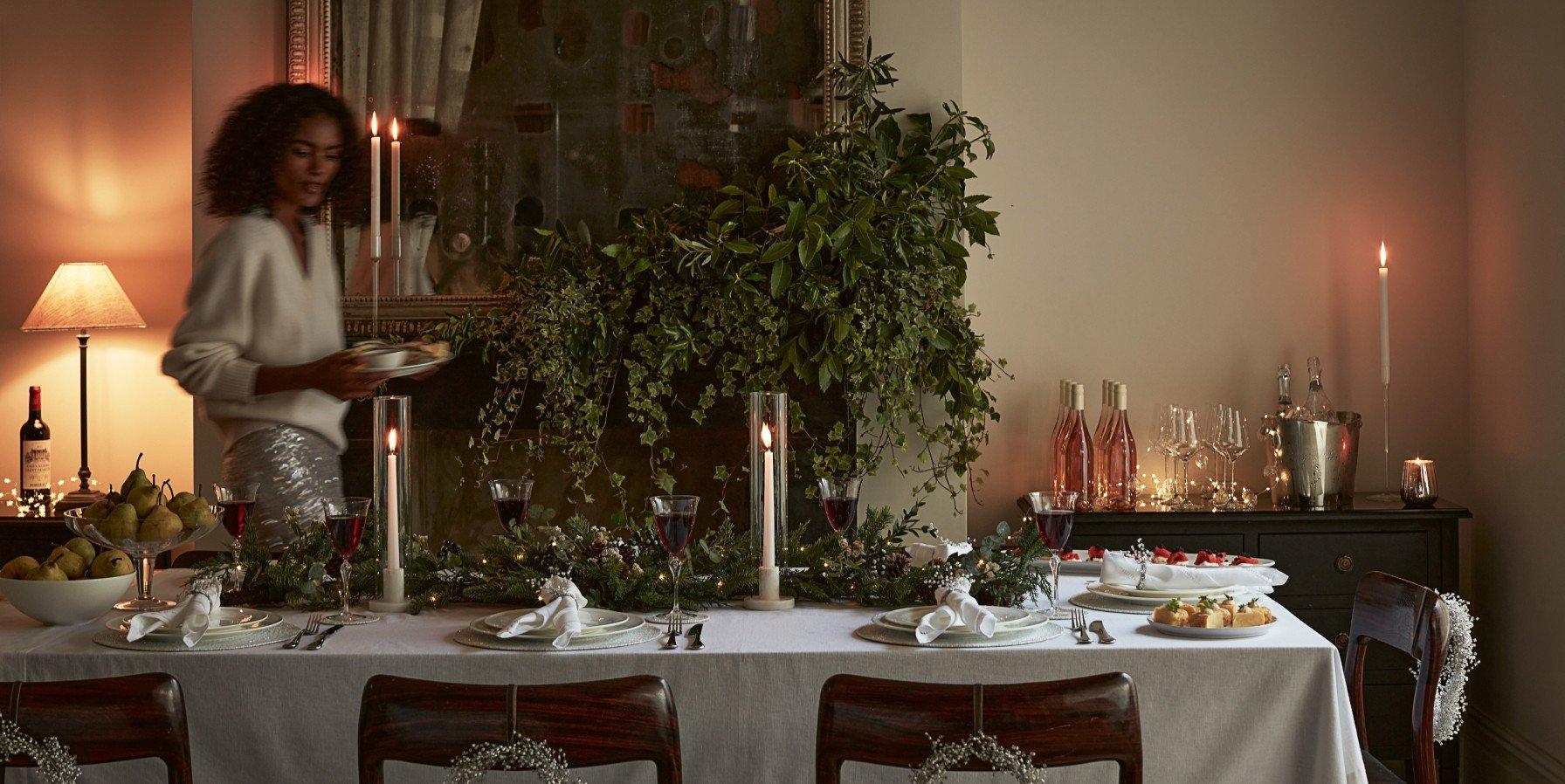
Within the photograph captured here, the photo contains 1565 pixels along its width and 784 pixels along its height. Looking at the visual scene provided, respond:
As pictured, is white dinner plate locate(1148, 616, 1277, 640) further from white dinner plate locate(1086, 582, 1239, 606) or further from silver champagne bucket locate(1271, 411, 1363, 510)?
silver champagne bucket locate(1271, 411, 1363, 510)

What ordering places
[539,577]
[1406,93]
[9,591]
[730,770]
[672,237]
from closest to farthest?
[730,770] < [9,591] < [539,577] < [672,237] < [1406,93]

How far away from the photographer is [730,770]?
5.55 feet

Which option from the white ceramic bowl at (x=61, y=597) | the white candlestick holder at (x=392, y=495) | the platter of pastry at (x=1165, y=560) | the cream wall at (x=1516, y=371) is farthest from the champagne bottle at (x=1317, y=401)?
the white ceramic bowl at (x=61, y=597)

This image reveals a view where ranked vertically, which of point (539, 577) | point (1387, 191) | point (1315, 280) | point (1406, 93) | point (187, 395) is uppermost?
point (1406, 93)

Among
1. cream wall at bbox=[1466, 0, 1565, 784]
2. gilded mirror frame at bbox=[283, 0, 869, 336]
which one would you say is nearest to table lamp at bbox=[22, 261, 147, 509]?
gilded mirror frame at bbox=[283, 0, 869, 336]

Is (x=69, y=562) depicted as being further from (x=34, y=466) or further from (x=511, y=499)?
(x=34, y=466)

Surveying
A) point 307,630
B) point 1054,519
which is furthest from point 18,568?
point 1054,519

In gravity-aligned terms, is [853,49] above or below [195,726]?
above

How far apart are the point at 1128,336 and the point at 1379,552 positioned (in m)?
0.85

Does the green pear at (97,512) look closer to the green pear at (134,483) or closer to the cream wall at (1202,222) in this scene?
the green pear at (134,483)

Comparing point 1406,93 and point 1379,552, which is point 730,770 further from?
point 1406,93

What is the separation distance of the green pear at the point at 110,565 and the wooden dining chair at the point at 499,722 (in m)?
0.85

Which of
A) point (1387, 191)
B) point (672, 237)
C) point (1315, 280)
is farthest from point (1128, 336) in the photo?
point (672, 237)

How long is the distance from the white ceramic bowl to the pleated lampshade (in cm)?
184
